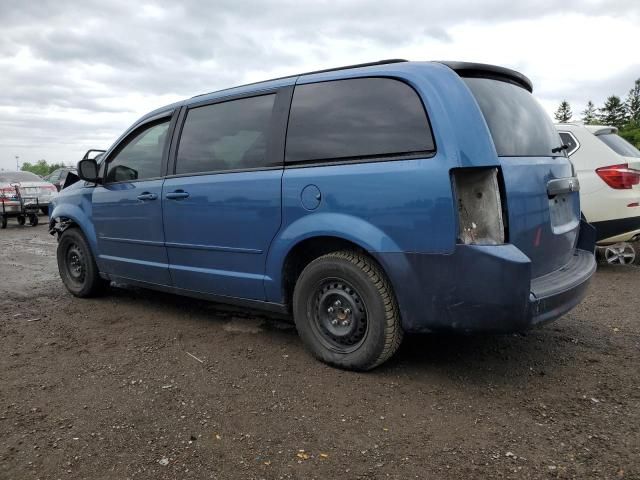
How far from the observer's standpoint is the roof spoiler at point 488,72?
3068 mm

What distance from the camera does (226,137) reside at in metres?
3.92

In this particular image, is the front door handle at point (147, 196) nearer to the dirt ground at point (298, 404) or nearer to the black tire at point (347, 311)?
the dirt ground at point (298, 404)

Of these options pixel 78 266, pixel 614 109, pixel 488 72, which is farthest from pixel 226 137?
pixel 614 109

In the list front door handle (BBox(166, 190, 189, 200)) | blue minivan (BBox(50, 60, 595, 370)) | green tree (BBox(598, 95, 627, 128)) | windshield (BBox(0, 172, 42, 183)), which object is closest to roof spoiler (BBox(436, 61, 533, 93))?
blue minivan (BBox(50, 60, 595, 370))

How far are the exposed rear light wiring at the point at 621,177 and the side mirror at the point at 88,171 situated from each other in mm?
5508

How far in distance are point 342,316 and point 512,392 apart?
1091mm

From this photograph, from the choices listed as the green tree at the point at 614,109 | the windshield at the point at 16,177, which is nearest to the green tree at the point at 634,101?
the green tree at the point at 614,109

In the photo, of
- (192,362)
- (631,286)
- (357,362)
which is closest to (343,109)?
(357,362)

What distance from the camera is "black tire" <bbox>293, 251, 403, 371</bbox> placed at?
304 centimetres

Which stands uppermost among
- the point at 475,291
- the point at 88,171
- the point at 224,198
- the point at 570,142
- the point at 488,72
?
the point at 488,72

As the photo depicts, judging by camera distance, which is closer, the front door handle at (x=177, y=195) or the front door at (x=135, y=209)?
the front door handle at (x=177, y=195)

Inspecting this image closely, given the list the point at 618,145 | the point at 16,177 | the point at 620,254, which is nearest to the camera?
the point at 618,145

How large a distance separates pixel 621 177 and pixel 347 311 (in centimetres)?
429

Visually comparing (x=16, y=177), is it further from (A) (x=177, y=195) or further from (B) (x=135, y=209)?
(A) (x=177, y=195)
